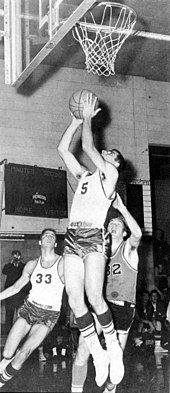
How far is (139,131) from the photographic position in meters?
11.2

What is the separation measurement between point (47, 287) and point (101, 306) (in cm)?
105

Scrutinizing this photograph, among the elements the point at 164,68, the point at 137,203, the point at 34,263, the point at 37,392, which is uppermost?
the point at 164,68

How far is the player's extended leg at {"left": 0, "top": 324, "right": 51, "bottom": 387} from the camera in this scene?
6183 millimetres

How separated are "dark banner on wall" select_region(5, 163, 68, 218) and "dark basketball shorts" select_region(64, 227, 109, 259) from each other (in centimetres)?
346

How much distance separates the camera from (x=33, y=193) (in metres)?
9.48

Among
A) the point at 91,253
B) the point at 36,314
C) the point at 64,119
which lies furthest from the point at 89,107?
the point at 64,119

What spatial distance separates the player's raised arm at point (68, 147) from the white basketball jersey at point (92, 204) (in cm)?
40

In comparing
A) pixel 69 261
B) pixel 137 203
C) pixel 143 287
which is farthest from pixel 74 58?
pixel 69 261

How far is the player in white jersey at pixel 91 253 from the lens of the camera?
573 centimetres

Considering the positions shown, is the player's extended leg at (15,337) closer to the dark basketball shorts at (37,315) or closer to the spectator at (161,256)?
the dark basketball shorts at (37,315)

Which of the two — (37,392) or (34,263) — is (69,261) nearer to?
(34,263)

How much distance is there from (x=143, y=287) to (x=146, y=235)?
1.03 m

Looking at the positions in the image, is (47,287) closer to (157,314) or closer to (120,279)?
(120,279)

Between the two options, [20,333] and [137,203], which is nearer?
[20,333]
